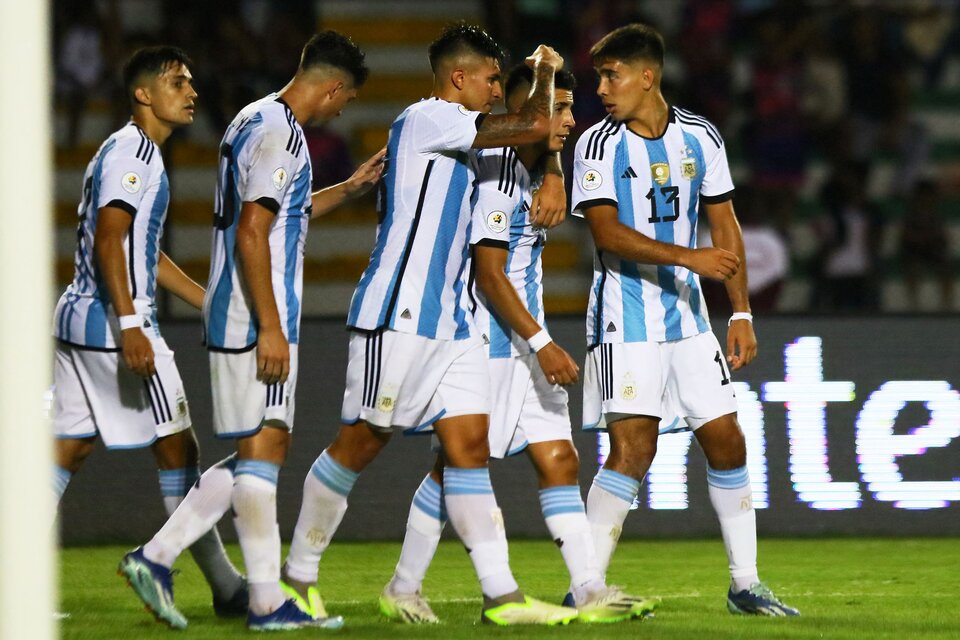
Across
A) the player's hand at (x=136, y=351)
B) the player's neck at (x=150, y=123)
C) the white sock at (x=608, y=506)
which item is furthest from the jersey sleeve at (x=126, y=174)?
the white sock at (x=608, y=506)

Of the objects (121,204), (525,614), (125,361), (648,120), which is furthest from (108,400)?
(648,120)

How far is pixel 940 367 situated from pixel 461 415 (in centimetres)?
385

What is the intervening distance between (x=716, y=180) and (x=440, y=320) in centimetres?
120

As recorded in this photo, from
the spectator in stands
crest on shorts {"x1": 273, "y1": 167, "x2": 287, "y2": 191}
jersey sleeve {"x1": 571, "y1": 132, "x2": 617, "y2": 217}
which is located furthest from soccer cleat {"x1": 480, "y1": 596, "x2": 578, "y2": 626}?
the spectator in stands

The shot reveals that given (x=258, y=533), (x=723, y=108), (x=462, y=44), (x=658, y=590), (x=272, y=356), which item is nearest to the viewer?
(x=272, y=356)

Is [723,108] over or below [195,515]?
over

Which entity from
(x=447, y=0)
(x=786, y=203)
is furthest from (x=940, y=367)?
(x=447, y=0)

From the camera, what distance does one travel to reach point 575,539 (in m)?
5.23

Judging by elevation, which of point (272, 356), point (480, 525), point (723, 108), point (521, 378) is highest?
point (723, 108)

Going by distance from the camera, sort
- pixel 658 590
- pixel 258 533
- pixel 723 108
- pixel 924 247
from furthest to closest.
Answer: pixel 723 108, pixel 924 247, pixel 658 590, pixel 258 533

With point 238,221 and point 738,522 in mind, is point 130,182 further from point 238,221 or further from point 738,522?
point 738,522

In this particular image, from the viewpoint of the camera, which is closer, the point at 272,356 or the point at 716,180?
the point at 272,356

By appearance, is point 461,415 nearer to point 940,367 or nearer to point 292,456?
point 292,456

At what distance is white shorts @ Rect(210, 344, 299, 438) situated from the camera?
16.2ft
